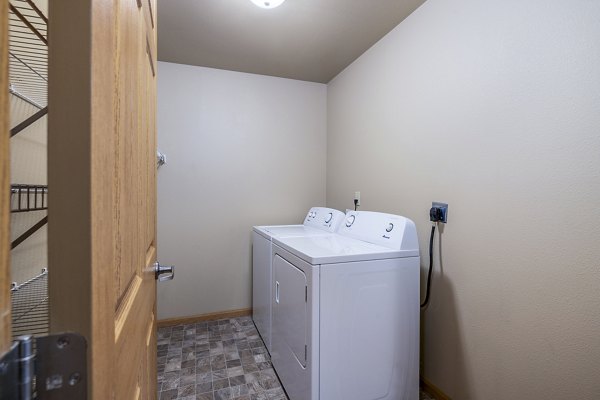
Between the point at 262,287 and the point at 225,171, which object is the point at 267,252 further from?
the point at 225,171

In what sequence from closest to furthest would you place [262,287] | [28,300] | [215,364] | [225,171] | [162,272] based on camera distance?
[28,300] < [162,272] < [215,364] < [262,287] < [225,171]

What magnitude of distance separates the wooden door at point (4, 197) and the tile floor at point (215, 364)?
71.1 inches

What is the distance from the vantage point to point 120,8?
1.40ft

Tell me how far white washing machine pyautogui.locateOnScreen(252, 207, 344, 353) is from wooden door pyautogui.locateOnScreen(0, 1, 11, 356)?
1.78 metres

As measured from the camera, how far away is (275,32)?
202 centimetres

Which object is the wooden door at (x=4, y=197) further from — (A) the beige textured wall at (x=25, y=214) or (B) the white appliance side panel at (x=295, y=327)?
(B) the white appliance side panel at (x=295, y=327)

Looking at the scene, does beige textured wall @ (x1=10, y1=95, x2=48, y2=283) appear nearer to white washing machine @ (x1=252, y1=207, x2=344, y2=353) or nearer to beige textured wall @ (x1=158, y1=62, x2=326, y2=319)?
white washing machine @ (x1=252, y1=207, x2=344, y2=353)

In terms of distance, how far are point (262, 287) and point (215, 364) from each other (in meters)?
0.62

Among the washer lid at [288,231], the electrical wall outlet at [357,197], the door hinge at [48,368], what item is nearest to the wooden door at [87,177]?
the door hinge at [48,368]

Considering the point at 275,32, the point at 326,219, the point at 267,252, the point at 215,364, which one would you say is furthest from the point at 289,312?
the point at 275,32

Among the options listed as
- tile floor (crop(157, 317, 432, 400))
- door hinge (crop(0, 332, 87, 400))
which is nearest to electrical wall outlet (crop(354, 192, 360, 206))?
tile floor (crop(157, 317, 432, 400))

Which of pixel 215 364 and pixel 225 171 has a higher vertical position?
pixel 225 171

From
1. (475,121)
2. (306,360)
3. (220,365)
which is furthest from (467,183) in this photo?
(220,365)

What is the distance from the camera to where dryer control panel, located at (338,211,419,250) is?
154 centimetres
